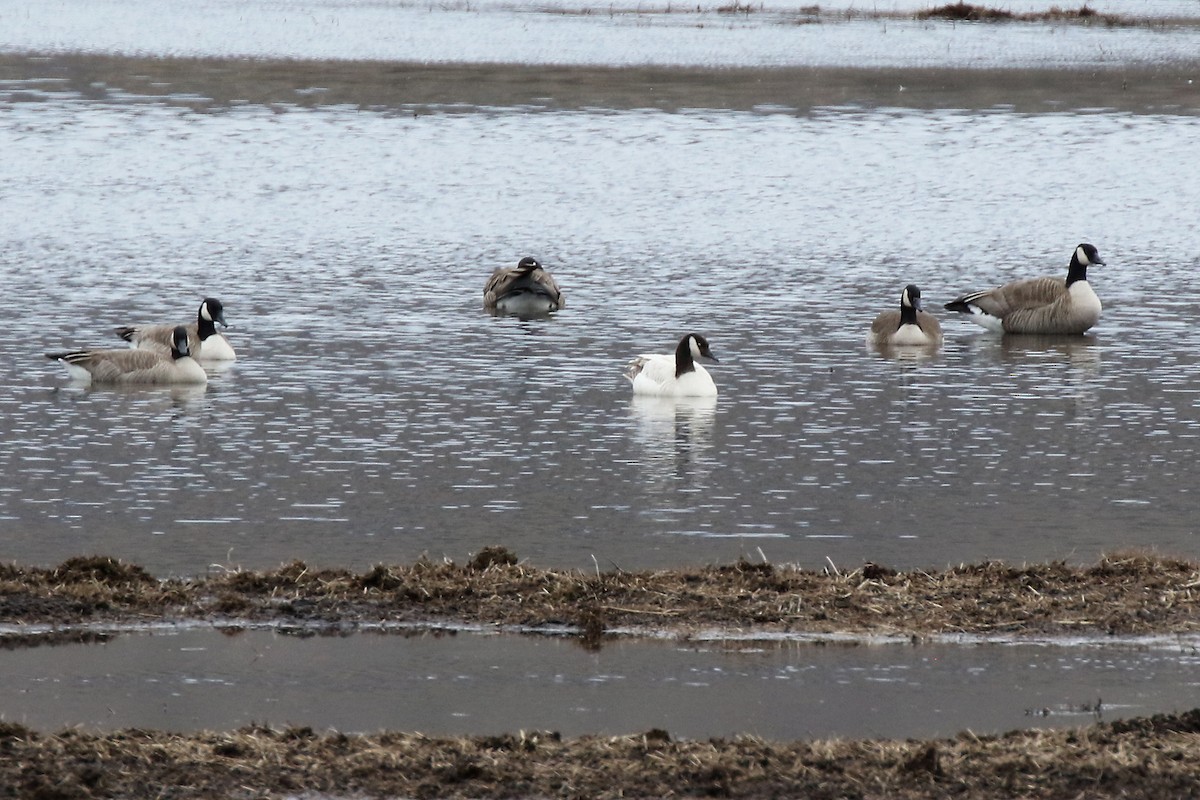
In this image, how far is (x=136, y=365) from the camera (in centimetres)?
1667

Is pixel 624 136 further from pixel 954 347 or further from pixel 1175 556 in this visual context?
pixel 1175 556

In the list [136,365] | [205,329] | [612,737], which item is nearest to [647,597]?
[612,737]

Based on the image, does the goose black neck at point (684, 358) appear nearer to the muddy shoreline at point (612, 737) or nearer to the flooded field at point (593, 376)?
the flooded field at point (593, 376)

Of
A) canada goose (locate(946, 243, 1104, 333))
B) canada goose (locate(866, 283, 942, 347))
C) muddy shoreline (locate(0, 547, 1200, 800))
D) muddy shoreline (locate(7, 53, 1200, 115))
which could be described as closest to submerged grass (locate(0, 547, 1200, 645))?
muddy shoreline (locate(0, 547, 1200, 800))

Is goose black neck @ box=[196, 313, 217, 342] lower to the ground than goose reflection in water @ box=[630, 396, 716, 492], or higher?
higher

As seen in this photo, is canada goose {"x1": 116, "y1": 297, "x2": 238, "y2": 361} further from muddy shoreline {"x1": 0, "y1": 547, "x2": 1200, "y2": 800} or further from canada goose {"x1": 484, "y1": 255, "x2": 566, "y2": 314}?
muddy shoreline {"x1": 0, "y1": 547, "x2": 1200, "y2": 800}

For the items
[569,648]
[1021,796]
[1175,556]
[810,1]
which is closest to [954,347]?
[1175,556]

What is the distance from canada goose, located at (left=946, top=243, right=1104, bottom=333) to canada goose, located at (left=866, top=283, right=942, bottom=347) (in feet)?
4.46

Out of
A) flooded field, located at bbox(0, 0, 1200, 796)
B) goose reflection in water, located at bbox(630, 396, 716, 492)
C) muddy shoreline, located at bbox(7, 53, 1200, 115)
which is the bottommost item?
goose reflection in water, located at bbox(630, 396, 716, 492)

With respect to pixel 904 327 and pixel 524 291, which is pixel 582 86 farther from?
pixel 904 327

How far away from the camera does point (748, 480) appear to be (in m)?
12.6

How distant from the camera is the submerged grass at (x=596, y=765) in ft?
21.6

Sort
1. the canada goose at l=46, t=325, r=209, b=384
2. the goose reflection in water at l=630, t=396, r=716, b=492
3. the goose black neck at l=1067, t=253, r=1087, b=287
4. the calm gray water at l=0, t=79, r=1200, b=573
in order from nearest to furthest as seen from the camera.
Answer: the calm gray water at l=0, t=79, r=1200, b=573 → the goose reflection in water at l=630, t=396, r=716, b=492 → the canada goose at l=46, t=325, r=209, b=384 → the goose black neck at l=1067, t=253, r=1087, b=287

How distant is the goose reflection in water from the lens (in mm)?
12773
